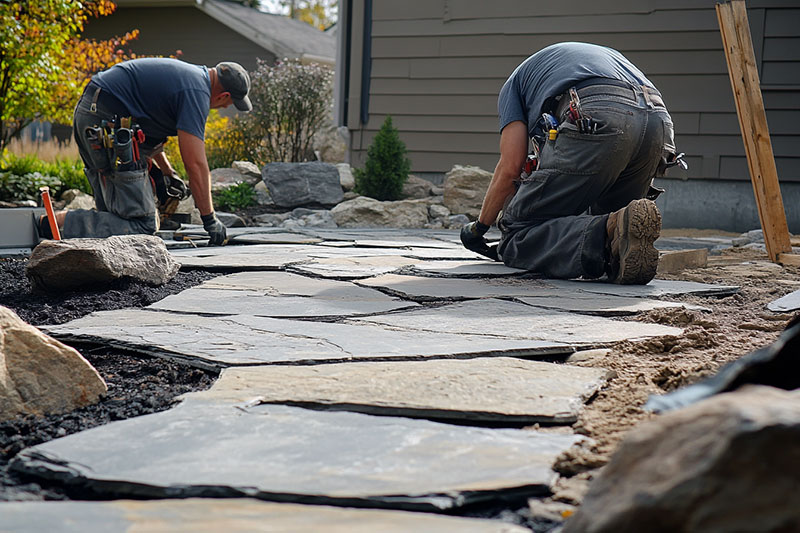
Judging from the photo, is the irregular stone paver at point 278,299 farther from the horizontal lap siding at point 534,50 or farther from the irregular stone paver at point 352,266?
the horizontal lap siding at point 534,50

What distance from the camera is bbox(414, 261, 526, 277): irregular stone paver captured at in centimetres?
387

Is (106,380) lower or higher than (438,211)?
lower

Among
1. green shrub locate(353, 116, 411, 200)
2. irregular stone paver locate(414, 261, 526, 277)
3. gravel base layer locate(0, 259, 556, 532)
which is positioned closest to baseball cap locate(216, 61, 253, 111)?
irregular stone paver locate(414, 261, 526, 277)

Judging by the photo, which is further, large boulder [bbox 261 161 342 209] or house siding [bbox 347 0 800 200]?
large boulder [bbox 261 161 342 209]

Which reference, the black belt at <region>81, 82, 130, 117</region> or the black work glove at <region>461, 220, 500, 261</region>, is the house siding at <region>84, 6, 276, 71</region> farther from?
the black work glove at <region>461, 220, 500, 261</region>

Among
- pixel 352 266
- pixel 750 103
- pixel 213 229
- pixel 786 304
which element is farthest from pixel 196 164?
pixel 786 304

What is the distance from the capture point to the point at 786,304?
9.53 ft

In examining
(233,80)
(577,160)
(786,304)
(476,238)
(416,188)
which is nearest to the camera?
(786,304)

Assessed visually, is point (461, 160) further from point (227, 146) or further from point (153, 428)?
point (153, 428)

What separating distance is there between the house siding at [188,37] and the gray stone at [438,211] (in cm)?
1089

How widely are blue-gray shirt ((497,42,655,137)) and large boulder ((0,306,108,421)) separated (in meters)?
2.49

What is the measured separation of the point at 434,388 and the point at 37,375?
0.81m

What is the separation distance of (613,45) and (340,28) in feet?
9.76

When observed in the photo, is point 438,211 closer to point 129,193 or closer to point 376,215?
point 376,215
